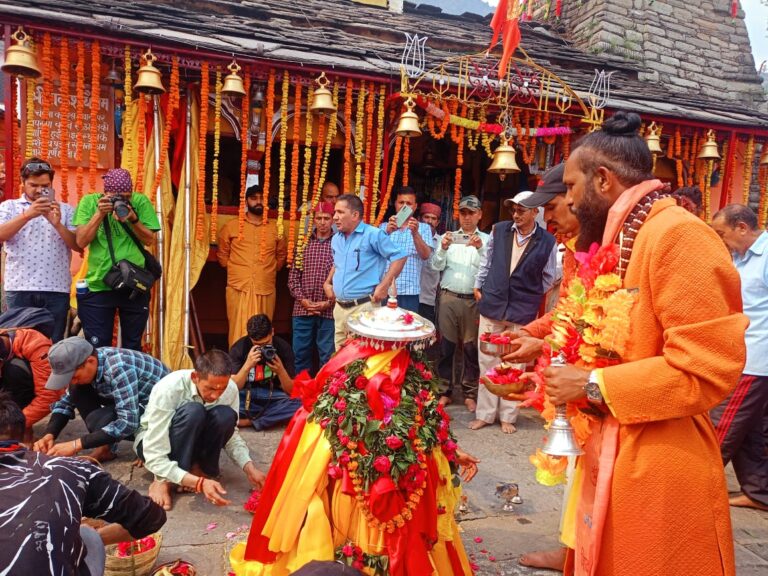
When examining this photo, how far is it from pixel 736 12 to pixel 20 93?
10866 mm

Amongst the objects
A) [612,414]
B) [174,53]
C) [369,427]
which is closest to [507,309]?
[369,427]

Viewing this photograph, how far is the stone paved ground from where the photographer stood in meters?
3.11

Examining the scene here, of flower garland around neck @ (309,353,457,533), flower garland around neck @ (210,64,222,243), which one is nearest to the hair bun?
flower garland around neck @ (309,353,457,533)

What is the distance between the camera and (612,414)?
67.3 inches

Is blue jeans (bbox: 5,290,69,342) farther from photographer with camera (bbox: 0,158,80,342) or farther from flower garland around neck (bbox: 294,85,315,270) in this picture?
flower garland around neck (bbox: 294,85,315,270)

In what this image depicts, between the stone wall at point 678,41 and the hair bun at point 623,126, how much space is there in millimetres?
8485

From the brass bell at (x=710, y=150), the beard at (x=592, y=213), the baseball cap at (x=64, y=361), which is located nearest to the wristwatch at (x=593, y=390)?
the beard at (x=592, y=213)

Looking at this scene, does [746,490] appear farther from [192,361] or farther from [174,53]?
[174,53]

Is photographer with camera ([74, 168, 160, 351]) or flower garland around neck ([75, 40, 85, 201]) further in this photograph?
flower garland around neck ([75, 40, 85, 201])

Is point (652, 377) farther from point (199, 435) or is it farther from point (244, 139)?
point (244, 139)

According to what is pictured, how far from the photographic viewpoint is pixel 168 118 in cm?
537

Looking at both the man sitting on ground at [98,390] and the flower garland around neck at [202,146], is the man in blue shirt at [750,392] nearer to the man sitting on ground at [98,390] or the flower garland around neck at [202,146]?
the man sitting on ground at [98,390]

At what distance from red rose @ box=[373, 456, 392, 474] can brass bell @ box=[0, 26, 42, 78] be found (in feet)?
14.2

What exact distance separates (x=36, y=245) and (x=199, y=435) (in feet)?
7.69
